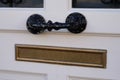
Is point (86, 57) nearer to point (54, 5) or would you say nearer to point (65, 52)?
point (65, 52)

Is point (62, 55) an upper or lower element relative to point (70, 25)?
lower

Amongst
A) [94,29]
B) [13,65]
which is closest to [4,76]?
[13,65]

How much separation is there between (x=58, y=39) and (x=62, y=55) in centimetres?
7

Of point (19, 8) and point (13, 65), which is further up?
point (19, 8)

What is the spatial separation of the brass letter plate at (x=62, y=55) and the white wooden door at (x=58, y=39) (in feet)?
0.05

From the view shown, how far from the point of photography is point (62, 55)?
3.63 feet

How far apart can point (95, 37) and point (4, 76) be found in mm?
444

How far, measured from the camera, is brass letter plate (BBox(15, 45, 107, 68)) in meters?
1.07

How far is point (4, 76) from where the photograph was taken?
1.22m

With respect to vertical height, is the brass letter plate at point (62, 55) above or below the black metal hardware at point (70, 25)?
below

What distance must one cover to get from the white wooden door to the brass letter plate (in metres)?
0.02

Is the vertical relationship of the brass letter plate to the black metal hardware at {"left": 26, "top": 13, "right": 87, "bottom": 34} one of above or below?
below

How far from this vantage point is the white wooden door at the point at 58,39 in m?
1.04

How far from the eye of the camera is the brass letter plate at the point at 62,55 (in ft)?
3.50
